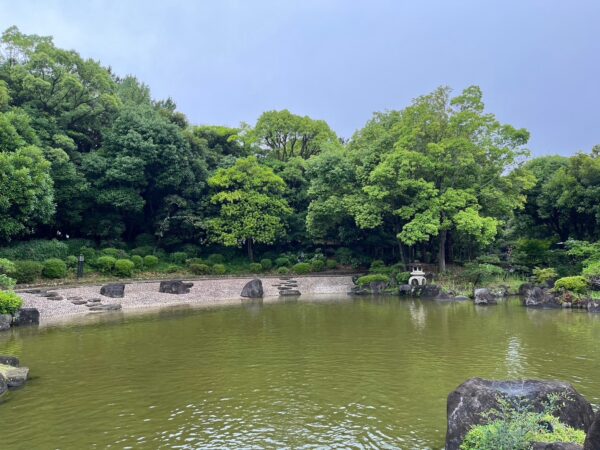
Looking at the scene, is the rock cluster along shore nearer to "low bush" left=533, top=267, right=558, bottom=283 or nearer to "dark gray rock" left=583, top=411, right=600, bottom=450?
"dark gray rock" left=583, top=411, right=600, bottom=450

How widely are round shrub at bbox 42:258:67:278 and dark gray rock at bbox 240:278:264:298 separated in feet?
29.6

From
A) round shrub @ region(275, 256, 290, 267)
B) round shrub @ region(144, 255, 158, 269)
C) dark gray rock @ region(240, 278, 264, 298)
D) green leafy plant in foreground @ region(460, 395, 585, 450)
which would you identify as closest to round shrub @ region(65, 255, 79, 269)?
round shrub @ region(144, 255, 158, 269)

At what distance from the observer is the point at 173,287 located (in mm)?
23047

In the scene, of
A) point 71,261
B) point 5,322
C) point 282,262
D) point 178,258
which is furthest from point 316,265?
point 5,322

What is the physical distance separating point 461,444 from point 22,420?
5.97 m

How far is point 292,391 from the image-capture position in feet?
25.1

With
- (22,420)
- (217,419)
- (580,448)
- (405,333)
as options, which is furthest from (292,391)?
(405,333)

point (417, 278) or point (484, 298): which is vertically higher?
point (417, 278)

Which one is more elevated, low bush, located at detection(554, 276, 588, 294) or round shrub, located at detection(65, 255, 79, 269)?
round shrub, located at detection(65, 255, 79, 269)

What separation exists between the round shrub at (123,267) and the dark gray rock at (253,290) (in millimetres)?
6391

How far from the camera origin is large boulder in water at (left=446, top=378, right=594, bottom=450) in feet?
16.2

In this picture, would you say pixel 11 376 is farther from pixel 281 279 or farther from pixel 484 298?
pixel 281 279

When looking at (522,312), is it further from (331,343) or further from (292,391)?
(292,391)

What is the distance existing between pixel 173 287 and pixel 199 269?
193 inches
